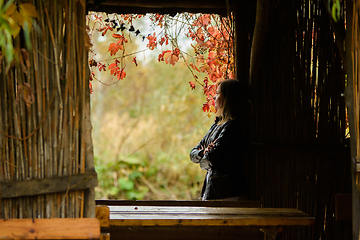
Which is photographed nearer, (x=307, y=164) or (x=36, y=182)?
(x=36, y=182)

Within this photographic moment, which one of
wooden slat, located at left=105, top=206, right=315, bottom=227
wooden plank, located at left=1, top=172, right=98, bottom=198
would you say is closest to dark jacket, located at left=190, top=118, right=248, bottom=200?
wooden slat, located at left=105, top=206, right=315, bottom=227

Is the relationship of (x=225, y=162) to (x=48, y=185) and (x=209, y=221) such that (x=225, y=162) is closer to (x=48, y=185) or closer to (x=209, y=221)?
(x=209, y=221)

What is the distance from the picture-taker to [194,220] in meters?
2.04

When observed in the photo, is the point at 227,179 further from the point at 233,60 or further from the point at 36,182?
the point at 36,182

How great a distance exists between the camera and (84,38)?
5.16 ft

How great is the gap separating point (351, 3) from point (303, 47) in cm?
118

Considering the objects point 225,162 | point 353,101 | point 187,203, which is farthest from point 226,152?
point 353,101

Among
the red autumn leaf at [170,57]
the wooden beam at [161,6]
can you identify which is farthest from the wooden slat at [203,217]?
the wooden beam at [161,6]

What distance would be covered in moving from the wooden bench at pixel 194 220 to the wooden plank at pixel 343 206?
0.62 feet

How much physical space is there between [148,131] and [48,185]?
19.7 ft

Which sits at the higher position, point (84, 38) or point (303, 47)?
point (303, 47)

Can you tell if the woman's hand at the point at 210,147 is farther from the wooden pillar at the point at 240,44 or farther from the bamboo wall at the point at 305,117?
the wooden pillar at the point at 240,44

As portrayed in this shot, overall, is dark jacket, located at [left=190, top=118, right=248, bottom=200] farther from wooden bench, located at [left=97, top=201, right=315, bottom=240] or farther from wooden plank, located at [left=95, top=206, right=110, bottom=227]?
wooden plank, located at [left=95, top=206, right=110, bottom=227]

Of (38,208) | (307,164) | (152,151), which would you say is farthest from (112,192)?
(38,208)
